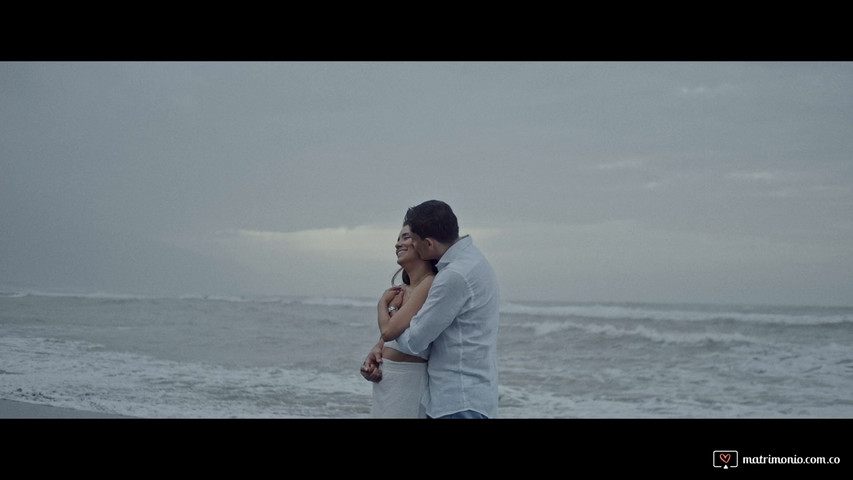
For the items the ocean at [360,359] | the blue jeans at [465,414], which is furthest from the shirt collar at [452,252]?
the ocean at [360,359]

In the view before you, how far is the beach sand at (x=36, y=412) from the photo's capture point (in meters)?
6.22

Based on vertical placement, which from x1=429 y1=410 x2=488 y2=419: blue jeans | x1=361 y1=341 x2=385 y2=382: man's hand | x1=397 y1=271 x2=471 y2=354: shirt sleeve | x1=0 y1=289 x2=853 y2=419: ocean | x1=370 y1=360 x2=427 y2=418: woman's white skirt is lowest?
x1=0 y1=289 x2=853 y2=419: ocean

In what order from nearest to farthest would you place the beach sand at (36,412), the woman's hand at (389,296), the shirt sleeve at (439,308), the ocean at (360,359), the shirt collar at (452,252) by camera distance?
the shirt sleeve at (439,308), the shirt collar at (452,252), the woman's hand at (389,296), the beach sand at (36,412), the ocean at (360,359)

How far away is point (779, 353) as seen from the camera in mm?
14172

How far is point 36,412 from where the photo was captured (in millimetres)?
6348

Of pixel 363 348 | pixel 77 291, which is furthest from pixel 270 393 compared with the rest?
pixel 77 291

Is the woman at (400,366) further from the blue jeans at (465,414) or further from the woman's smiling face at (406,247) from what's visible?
the blue jeans at (465,414)

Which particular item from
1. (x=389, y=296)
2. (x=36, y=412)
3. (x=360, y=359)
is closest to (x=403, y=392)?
(x=389, y=296)

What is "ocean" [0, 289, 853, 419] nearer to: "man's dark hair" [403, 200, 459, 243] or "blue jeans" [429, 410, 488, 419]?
"blue jeans" [429, 410, 488, 419]

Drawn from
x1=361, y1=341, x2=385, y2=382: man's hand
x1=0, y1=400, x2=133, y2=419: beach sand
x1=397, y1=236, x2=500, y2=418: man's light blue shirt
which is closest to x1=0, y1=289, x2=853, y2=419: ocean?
x1=0, y1=400, x2=133, y2=419: beach sand

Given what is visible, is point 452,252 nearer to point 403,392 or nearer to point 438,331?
point 438,331

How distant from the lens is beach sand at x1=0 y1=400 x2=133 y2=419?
6.22m

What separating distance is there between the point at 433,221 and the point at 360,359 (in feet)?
33.1
